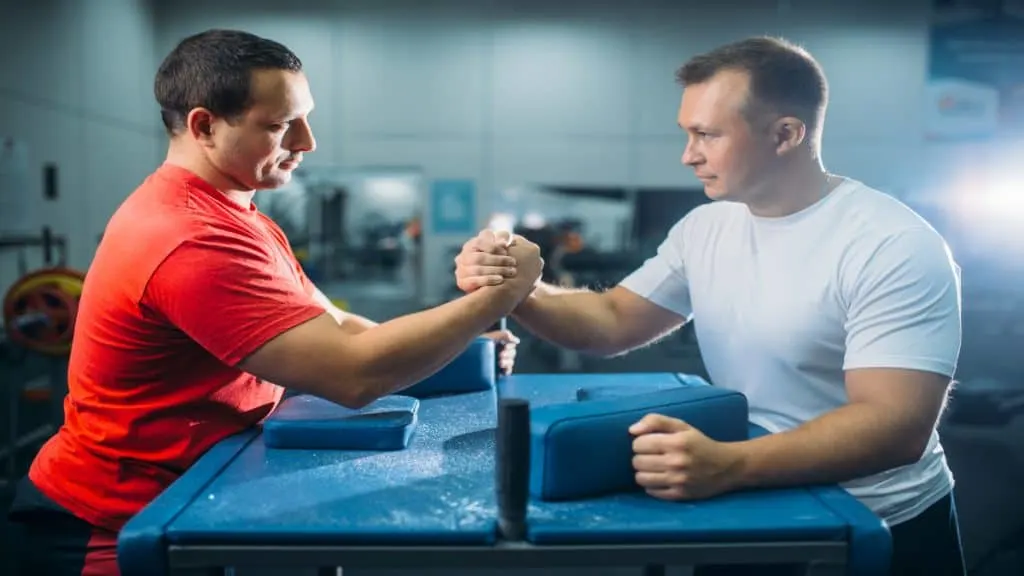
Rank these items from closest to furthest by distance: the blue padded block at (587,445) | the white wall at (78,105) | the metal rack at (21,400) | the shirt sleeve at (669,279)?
the blue padded block at (587,445), the shirt sleeve at (669,279), the metal rack at (21,400), the white wall at (78,105)

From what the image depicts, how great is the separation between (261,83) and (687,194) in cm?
469

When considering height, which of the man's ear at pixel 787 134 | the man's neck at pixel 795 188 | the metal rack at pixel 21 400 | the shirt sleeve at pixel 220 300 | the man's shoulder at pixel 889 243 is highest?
the man's ear at pixel 787 134

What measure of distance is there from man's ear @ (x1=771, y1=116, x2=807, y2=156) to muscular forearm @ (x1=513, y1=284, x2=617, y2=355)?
1.64 feet

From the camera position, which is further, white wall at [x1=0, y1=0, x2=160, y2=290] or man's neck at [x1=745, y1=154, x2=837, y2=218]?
white wall at [x1=0, y1=0, x2=160, y2=290]

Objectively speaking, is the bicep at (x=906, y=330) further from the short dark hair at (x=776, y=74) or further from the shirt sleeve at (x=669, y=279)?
the shirt sleeve at (x=669, y=279)

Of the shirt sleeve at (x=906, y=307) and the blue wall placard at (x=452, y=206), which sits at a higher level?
the shirt sleeve at (x=906, y=307)

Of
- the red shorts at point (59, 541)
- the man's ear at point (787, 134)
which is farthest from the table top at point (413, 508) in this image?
the man's ear at point (787, 134)

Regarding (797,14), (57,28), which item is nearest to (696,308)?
(57,28)

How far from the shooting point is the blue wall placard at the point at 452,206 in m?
6.32

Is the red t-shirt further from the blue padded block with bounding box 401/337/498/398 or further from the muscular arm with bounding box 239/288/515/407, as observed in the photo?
the blue padded block with bounding box 401/337/498/398

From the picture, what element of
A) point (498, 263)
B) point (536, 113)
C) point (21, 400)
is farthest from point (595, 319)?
point (536, 113)

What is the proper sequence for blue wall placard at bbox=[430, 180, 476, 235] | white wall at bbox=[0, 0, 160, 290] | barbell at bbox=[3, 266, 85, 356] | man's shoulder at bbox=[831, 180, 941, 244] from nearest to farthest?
1. man's shoulder at bbox=[831, 180, 941, 244]
2. barbell at bbox=[3, 266, 85, 356]
3. white wall at bbox=[0, 0, 160, 290]
4. blue wall placard at bbox=[430, 180, 476, 235]

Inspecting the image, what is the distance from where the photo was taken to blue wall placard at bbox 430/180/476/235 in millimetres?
6320

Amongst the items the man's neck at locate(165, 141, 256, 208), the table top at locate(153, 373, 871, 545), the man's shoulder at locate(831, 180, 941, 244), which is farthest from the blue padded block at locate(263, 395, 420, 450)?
the man's shoulder at locate(831, 180, 941, 244)
